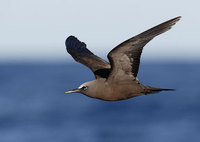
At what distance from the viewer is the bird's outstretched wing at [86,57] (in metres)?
15.5

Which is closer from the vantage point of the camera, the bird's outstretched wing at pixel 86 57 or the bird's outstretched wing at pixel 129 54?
the bird's outstretched wing at pixel 129 54

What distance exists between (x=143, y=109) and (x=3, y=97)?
103ft

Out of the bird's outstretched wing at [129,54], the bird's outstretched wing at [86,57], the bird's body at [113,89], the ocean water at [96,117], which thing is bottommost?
the bird's body at [113,89]

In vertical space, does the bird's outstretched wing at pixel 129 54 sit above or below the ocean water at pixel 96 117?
below

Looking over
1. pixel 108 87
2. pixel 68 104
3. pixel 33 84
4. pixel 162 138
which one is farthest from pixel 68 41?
pixel 33 84

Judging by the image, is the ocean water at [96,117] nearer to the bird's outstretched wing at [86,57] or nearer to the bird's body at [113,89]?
the bird's outstretched wing at [86,57]

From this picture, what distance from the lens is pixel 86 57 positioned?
1720 centimetres

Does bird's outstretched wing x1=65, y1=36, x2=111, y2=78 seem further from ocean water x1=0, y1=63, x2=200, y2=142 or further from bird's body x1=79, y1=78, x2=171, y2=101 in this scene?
ocean water x1=0, y1=63, x2=200, y2=142

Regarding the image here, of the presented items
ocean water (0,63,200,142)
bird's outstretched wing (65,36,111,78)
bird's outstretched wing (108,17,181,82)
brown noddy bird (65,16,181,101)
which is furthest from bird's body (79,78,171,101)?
ocean water (0,63,200,142)

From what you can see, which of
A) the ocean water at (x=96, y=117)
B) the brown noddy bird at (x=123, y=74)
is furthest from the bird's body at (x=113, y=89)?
the ocean water at (x=96, y=117)

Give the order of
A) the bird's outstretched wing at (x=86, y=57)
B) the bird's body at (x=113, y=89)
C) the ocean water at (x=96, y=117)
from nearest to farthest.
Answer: the bird's body at (x=113, y=89) → the bird's outstretched wing at (x=86, y=57) → the ocean water at (x=96, y=117)

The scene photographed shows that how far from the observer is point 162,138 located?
85.2 meters

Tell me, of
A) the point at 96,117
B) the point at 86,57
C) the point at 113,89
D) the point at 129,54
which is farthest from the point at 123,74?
the point at 96,117

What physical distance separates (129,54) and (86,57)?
401 cm
